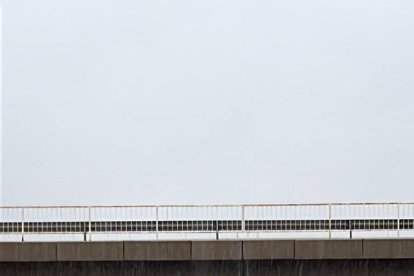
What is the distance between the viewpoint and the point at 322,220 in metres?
15.8

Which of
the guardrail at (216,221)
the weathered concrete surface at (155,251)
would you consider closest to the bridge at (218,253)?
the weathered concrete surface at (155,251)

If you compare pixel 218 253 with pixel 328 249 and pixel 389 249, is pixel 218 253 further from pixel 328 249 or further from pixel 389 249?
pixel 389 249

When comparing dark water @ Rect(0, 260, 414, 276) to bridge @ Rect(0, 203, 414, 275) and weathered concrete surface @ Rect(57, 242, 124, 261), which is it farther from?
weathered concrete surface @ Rect(57, 242, 124, 261)

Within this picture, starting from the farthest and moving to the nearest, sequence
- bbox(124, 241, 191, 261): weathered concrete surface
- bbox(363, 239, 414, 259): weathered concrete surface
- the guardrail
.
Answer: the guardrail → bbox(124, 241, 191, 261): weathered concrete surface → bbox(363, 239, 414, 259): weathered concrete surface

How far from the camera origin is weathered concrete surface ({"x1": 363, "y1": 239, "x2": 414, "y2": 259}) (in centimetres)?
1266

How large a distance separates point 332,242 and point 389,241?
39.9 inches

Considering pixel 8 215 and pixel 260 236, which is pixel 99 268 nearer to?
pixel 260 236

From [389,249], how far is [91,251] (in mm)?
5376

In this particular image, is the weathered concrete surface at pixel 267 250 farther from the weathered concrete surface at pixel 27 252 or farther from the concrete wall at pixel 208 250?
the weathered concrete surface at pixel 27 252

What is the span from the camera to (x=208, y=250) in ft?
41.9

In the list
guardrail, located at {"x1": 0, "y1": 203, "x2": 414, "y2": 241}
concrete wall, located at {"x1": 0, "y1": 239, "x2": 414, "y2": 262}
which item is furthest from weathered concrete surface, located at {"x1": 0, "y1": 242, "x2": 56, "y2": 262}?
guardrail, located at {"x1": 0, "y1": 203, "x2": 414, "y2": 241}

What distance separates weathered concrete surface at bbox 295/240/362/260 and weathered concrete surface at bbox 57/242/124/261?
3.25 meters

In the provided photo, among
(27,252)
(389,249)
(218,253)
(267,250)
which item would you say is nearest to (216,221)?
(218,253)

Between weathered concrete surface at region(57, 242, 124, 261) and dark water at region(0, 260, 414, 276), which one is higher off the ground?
weathered concrete surface at region(57, 242, 124, 261)
